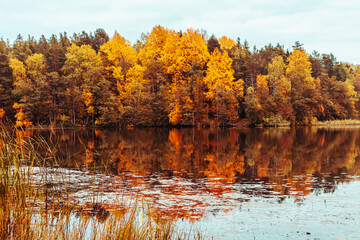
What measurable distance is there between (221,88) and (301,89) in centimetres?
2117

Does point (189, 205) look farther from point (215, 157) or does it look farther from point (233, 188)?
point (215, 157)

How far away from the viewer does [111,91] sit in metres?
67.0

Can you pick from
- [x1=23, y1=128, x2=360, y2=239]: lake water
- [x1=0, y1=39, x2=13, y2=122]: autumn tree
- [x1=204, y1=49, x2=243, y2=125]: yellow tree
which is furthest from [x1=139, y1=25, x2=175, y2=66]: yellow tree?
[x1=23, y1=128, x2=360, y2=239]: lake water

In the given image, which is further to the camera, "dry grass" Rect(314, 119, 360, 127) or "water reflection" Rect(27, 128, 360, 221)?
"dry grass" Rect(314, 119, 360, 127)

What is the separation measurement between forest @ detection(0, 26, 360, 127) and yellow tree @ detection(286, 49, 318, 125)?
20 centimetres

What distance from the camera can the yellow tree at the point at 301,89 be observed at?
7062 centimetres

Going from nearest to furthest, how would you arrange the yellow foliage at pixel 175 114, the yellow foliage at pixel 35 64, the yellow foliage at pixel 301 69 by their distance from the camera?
the yellow foliage at pixel 175 114 → the yellow foliage at pixel 35 64 → the yellow foliage at pixel 301 69

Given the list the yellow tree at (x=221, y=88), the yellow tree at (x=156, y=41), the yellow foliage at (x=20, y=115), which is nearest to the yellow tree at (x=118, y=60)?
the yellow tree at (x=156, y=41)

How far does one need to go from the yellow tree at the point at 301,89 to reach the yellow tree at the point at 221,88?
14704mm

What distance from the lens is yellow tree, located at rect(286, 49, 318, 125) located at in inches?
2781

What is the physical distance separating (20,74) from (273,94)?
5117cm

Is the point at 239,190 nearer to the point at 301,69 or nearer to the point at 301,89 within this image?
the point at 301,89

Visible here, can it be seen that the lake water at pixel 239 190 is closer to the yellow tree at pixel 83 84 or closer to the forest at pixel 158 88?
the forest at pixel 158 88

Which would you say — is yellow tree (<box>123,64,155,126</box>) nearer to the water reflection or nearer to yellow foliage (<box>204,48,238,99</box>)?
yellow foliage (<box>204,48,238,99</box>)
